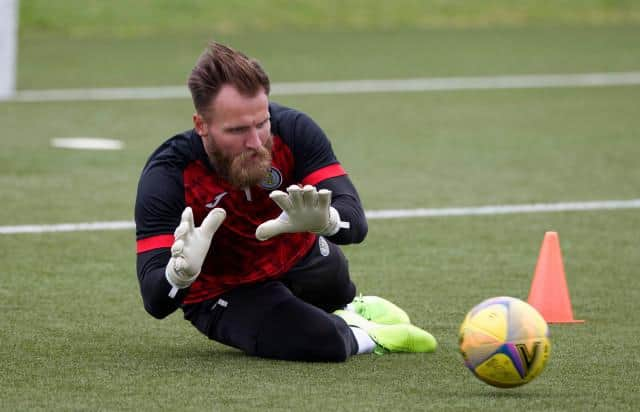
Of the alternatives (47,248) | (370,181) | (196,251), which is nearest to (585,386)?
(196,251)

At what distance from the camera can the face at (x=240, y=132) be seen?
5645 mm

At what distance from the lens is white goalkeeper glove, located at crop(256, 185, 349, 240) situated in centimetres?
533

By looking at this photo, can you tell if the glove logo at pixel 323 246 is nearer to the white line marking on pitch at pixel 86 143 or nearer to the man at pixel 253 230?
the man at pixel 253 230

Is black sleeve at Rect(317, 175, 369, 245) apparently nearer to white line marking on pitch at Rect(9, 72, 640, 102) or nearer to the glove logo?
the glove logo

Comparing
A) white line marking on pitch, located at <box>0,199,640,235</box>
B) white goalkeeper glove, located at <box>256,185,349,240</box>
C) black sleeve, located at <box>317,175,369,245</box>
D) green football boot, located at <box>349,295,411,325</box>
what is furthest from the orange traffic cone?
white line marking on pitch, located at <box>0,199,640,235</box>

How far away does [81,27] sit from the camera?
76.3 feet

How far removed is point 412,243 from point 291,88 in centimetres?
860

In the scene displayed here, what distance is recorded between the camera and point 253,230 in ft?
20.2

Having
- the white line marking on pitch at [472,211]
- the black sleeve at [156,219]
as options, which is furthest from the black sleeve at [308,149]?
the white line marking on pitch at [472,211]

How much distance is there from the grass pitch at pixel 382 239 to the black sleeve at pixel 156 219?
319mm

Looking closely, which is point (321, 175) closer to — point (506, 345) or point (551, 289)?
point (506, 345)

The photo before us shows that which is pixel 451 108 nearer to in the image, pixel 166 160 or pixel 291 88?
pixel 291 88

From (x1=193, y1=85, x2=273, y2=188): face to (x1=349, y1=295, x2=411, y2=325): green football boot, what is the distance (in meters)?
1.15

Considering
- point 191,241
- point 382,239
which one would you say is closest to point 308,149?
point 191,241
